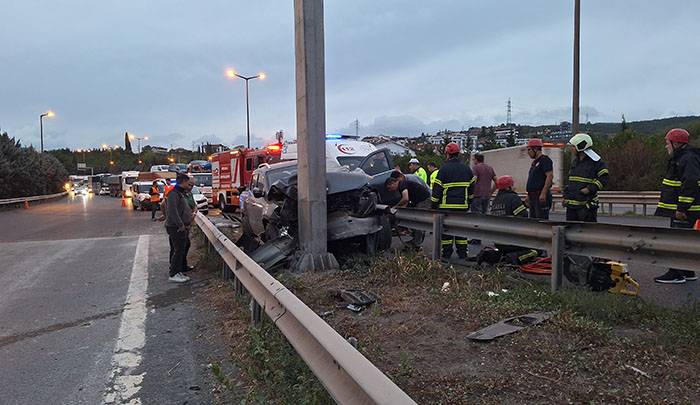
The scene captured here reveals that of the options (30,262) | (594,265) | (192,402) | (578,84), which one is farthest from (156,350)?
(578,84)

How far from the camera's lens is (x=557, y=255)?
493 centimetres

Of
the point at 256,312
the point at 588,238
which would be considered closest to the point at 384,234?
the point at 256,312

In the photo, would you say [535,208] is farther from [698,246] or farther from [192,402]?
[192,402]

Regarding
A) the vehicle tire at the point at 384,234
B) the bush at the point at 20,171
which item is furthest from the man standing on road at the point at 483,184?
the bush at the point at 20,171

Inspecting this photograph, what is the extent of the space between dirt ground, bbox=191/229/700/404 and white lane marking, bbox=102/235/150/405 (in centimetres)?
80

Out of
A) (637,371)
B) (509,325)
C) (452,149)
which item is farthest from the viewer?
(452,149)

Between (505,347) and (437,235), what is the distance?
10.3 ft

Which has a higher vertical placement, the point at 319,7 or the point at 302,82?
the point at 319,7

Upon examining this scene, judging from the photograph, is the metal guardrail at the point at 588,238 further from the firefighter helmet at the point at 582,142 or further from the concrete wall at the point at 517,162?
the concrete wall at the point at 517,162

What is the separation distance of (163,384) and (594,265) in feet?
13.1

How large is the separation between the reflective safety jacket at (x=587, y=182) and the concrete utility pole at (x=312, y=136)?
116 inches

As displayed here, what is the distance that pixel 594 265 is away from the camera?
5191mm

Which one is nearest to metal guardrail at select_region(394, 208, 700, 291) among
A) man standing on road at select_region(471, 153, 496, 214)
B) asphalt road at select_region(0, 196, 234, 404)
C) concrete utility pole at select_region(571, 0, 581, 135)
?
asphalt road at select_region(0, 196, 234, 404)

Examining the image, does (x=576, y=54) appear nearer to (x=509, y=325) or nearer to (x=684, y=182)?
(x=684, y=182)
